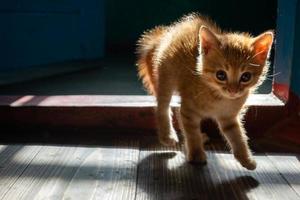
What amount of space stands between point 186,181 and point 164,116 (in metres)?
0.46

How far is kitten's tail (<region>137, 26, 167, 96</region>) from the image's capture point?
207 centimetres

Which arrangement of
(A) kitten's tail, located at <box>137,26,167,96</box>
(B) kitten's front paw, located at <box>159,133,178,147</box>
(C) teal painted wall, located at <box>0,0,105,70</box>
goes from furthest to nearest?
(C) teal painted wall, located at <box>0,0,105,70</box>
(A) kitten's tail, located at <box>137,26,167,96</box>
(B) kitten's front paw, located at <box>159,133,178,147</box>

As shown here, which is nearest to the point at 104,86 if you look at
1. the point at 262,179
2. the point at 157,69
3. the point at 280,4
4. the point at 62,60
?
the point at 62,60

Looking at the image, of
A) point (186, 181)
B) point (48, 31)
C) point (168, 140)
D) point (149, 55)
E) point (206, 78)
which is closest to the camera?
point (186, 181)

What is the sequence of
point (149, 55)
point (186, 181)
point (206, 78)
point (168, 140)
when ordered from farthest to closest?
point (149, 55)
point (168, 140)
point (206, 78)
point (186, 181)

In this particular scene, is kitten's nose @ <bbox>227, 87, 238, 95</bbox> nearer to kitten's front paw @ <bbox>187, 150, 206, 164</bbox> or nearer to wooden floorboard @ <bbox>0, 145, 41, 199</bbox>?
kitten's front paw @ <bbox>187, 150, 206, 164</bbox>

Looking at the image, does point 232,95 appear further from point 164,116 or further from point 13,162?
point 13,162

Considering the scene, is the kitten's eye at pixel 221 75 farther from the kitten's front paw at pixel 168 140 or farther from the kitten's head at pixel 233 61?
the kitten's front paw at pixel 168 140

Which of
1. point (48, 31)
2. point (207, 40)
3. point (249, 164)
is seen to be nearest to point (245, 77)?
point (207, 40)

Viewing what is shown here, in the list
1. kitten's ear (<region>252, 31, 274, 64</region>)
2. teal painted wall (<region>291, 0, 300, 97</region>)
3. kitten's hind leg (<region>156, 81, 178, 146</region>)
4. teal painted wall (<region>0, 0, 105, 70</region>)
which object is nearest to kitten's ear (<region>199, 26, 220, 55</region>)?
kitten's ear (<region>252, 31, 274, 64</region>)

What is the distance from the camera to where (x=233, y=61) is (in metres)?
1.52

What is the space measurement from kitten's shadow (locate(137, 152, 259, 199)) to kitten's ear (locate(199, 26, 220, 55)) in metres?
0.43

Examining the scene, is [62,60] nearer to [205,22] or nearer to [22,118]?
[22,118]

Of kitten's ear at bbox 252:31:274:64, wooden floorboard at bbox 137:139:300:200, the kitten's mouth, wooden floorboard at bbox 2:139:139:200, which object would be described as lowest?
wooden floorboard at bbox 137:139:300:200
